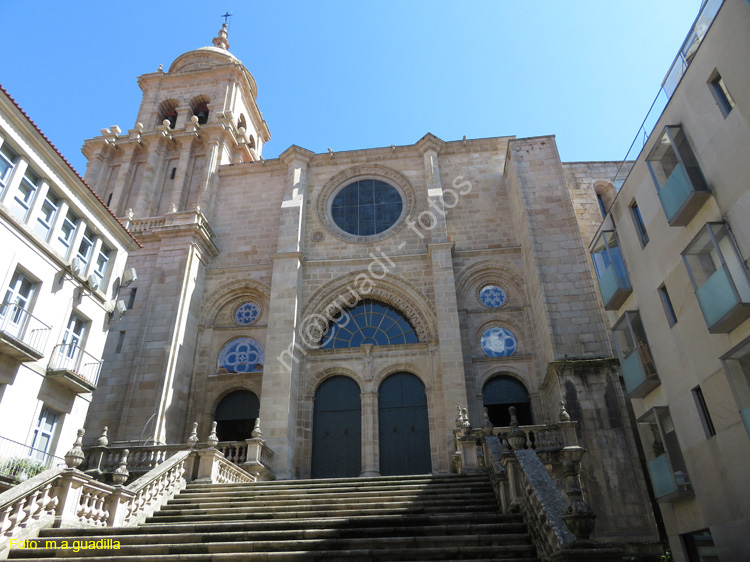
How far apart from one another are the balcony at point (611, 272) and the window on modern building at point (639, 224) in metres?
1.14

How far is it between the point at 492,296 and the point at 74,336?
1414 cm

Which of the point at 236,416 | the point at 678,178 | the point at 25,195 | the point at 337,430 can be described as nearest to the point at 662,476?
the point at 678,178

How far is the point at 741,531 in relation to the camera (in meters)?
10.4

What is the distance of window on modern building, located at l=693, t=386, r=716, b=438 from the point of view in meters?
11.6

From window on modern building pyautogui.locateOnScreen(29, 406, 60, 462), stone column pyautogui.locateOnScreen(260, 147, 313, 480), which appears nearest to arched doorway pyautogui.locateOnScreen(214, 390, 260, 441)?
stone column pyautogui.locateOnScreen(260, 147, 313, 480)

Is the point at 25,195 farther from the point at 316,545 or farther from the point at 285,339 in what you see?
the point at 316,545

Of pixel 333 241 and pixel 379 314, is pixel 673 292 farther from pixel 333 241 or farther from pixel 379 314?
pixel 333 241

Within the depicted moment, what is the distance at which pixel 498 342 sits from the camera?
19.5m

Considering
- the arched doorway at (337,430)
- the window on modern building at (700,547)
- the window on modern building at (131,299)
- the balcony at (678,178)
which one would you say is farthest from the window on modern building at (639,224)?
the window on modern building at (131,299)

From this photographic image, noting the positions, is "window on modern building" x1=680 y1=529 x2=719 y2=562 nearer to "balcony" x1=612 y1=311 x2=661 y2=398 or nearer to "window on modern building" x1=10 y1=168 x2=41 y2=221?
"balcony" x1=612 y1=311 x2=661 y2=398

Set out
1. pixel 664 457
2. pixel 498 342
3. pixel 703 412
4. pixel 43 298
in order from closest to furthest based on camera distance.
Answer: pixel 703 412
pixel 664 457
pixel 43 298
pixel 498 342

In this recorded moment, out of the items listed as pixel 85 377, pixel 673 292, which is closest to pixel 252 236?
pixel 85 377

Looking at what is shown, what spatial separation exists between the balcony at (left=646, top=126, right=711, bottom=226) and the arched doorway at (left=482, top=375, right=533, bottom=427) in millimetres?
8298

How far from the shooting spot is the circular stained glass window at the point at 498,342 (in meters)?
19.3
